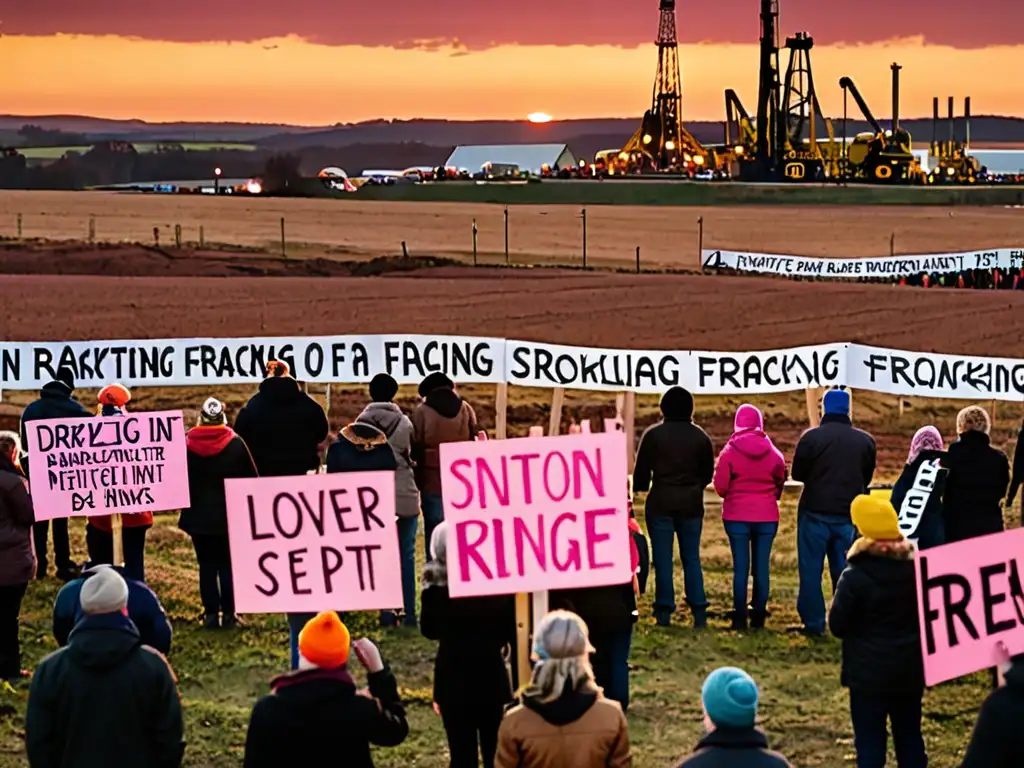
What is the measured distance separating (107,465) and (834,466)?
180 inches

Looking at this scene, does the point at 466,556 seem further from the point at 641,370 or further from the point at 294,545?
the point at 641,370

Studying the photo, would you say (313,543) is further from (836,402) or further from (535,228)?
(535,228)

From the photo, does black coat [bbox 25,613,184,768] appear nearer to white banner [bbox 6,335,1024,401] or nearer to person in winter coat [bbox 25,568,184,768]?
person in winter coat [bbox 25,568,184,768]

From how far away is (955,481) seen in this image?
407 inches

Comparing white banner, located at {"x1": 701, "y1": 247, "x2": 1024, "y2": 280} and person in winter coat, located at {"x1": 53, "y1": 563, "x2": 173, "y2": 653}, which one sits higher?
white banner, located at {"x1": 701, "y1": 247, "x2": 1024, "y2": 280}

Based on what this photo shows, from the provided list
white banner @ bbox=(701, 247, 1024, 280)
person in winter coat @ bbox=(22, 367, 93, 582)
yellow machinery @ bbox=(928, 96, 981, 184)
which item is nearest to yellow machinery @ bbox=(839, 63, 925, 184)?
yellow machinery @ bbox=(928, 96, 981, 184)

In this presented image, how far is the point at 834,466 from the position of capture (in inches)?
436

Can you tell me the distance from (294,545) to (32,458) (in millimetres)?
3392

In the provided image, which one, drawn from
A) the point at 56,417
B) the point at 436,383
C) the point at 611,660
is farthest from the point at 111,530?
the point at 611,660

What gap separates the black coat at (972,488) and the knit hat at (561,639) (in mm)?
4871

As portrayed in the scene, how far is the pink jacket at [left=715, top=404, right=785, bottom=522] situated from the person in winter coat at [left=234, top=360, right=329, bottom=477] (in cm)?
276

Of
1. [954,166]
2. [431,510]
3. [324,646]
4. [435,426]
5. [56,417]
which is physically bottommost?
[431,510]

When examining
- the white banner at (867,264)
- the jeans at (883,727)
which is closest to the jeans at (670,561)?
the jeans at (883,727)

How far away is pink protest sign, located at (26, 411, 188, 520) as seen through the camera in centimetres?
1071
